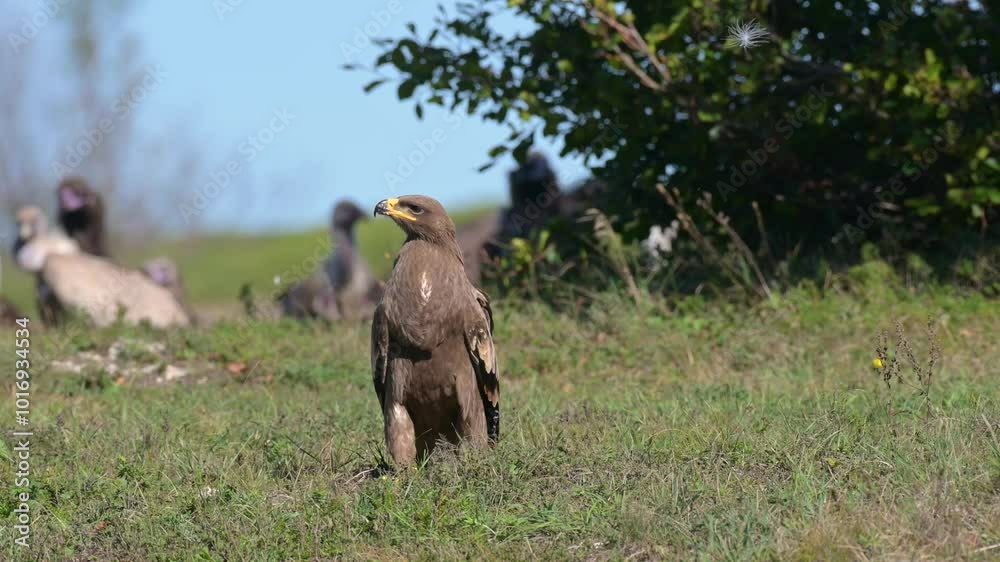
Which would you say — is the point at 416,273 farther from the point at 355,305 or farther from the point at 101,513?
the point at 355,305

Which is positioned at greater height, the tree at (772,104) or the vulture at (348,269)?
the tree at (772,104)

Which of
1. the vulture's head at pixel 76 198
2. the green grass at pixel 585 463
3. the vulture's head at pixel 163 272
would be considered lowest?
the vulture's head at pixel 163 272

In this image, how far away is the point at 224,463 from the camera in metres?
6.39

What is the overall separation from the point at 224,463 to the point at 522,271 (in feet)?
17.0

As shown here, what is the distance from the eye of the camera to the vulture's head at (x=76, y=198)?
1439 centimetres

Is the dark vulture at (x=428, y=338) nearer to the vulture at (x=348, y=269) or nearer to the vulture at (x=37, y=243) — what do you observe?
the vulture at (x=348, y=269)

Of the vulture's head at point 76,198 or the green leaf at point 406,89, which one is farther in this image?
the vulture's head at point 76,198

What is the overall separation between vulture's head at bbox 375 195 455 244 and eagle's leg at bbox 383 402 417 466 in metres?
0.82

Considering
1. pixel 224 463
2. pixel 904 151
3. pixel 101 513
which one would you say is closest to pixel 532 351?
pixel 904 151

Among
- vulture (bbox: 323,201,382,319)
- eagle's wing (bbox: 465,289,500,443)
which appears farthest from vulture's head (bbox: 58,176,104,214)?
eagle's wing (bbox: 465,289,500,443)

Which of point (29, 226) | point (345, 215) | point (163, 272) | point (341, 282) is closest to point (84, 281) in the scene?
point (29, 226)

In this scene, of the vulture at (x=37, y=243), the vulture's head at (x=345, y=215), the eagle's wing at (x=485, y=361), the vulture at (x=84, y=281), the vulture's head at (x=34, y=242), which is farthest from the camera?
the vulture's head at (x=345, y=215)

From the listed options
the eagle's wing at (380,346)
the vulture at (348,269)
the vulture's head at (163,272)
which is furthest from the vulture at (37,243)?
the eagle's wing at (380,346)

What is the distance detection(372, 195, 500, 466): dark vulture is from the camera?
19.9ft
